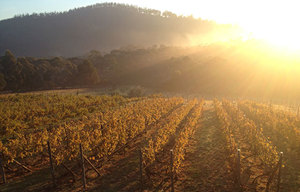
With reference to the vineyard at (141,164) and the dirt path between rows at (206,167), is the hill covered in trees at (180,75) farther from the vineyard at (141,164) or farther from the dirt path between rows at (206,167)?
the vineyard at (141,164)

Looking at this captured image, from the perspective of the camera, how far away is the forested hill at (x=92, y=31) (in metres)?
109

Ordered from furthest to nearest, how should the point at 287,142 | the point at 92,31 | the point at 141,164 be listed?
1. the point at 92,31
2. the point at 287,142
3. the point at 141,164

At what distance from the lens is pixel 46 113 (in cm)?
1599

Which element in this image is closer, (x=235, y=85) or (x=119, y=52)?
(x=235, y=85)

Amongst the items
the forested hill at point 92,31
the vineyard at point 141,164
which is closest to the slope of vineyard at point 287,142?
the vineyard at point 141,164

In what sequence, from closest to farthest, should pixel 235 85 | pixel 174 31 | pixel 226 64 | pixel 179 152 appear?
pixel 179 152 → pixel 235 85 → pixel 226 64 → pixel 174 31

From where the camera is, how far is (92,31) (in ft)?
397

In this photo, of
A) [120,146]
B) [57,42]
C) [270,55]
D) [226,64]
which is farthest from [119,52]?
[120,146]

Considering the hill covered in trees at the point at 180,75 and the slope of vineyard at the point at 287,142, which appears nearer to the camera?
the slope of vineyard at the point at 287,142

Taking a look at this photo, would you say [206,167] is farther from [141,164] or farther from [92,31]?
[92,31]

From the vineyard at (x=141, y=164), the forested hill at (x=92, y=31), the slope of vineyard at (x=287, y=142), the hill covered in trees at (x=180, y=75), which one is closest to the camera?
the vineyard at (x=141, y=164)

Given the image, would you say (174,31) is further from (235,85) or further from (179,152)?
(179,152)

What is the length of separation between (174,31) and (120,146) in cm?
12862

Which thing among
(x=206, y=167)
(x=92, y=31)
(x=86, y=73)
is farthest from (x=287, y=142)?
(x=92, y=31)
